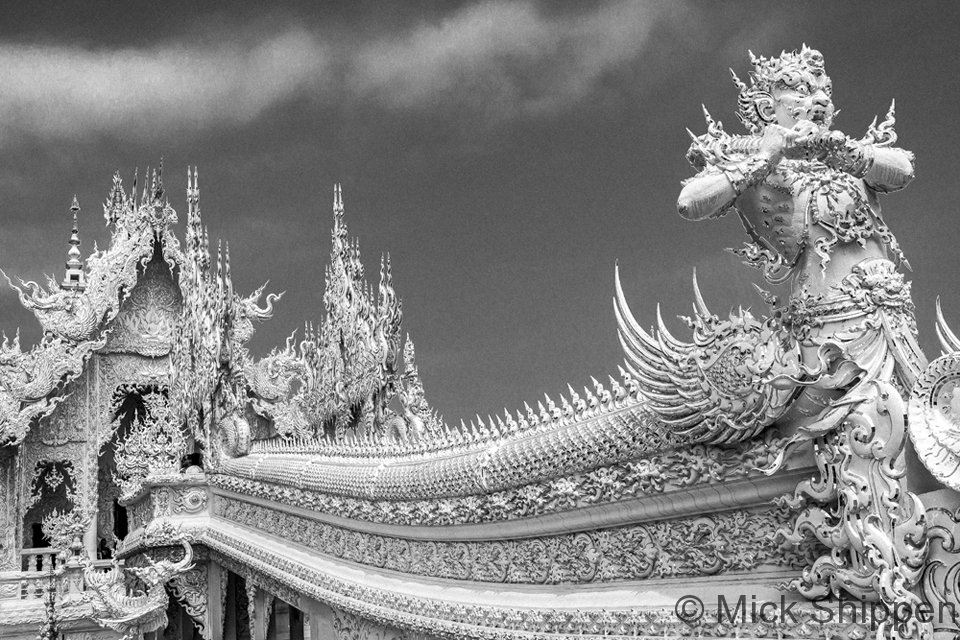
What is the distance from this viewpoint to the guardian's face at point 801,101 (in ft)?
7.23

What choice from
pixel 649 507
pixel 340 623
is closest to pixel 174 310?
pixel 340 623

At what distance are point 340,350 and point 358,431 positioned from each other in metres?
0.74

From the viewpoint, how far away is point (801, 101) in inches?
87.0

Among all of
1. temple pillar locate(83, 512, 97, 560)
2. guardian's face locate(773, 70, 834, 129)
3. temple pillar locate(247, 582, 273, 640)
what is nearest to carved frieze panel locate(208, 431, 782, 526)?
guardian's face locate(773, 70, 834, 129)

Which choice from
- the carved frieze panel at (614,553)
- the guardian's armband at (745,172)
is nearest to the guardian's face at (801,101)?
the guardian's armband at (745,172)

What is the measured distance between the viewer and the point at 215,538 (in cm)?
786

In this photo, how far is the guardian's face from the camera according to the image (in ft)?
7.23

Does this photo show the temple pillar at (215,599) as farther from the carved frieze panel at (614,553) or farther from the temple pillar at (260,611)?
the carved frieze panel at (614,553)

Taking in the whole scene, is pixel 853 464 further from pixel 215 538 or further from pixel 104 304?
pixel 104 304

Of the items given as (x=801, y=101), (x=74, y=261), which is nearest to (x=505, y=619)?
(x=801, y=101)

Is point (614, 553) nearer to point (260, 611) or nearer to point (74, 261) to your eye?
point (260, 611)

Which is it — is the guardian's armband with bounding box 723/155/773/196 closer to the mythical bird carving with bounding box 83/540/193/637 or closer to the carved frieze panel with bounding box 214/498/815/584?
the carved frieze panel with bounding box 214/498/815/584

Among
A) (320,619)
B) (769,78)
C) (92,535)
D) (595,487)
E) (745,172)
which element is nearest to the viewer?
(745,172)

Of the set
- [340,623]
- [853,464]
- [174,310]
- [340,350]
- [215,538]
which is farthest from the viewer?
[174,310]
